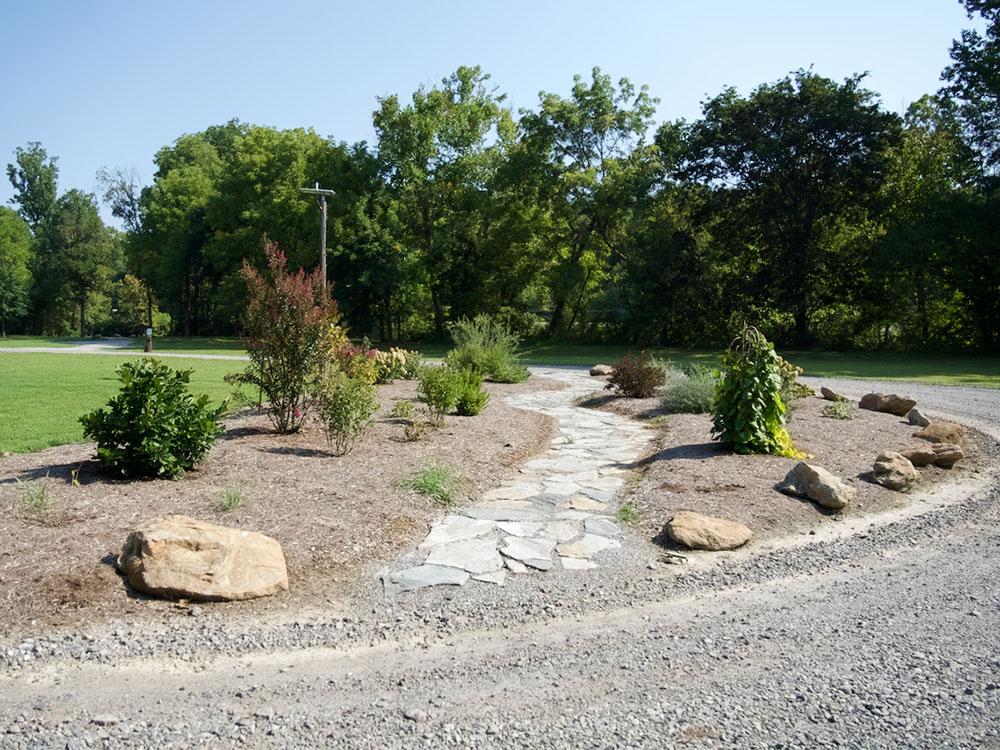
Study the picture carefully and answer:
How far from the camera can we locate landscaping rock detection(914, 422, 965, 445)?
8.42m

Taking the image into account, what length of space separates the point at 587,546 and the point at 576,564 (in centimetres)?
36

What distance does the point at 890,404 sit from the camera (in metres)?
10.6

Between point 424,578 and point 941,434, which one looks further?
point 941,434

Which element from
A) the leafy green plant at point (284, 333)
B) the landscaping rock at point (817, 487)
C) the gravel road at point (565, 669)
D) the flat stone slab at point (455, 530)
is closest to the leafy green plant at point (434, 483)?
the flat stone slab at point (455, 530)

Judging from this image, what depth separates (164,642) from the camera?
3.47 m

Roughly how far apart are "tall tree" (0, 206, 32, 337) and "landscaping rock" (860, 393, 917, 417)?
1967 inches

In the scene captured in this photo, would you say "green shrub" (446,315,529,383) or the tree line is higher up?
the tree line

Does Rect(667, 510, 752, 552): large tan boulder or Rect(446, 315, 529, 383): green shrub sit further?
Rect(446, 315, 529, 383): green shrub

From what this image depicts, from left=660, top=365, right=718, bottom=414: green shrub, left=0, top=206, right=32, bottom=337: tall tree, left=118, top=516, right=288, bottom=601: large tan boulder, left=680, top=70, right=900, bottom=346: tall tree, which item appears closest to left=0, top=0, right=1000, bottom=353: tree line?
left=680, top=70, right=900, bottom=346: tall tree

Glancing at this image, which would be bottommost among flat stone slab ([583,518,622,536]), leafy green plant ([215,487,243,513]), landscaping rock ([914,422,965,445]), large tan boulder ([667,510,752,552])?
flat stone slab ([583,518,622,536])

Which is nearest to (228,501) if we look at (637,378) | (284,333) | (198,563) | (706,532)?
(198,563)

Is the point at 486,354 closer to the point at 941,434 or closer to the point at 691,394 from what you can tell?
the point at 691,394

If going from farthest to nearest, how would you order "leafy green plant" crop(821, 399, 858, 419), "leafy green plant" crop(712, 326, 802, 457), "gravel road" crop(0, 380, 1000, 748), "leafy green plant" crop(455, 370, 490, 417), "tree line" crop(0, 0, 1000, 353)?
"tree line" crop(0, 0, 1000, 353)
"leafy green plant" crop(455, 370, 490, 417)
"leafy green plant" crop(821, 399, 858, 419)
"leafy green plant" crop(712, 326, 802, 457)
"gravel road" crop(0, 380, 1000, 748)

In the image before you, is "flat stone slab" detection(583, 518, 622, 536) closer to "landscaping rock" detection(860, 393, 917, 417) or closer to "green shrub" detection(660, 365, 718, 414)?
A: "green shrub" detection(660, 365, 718, 414)
